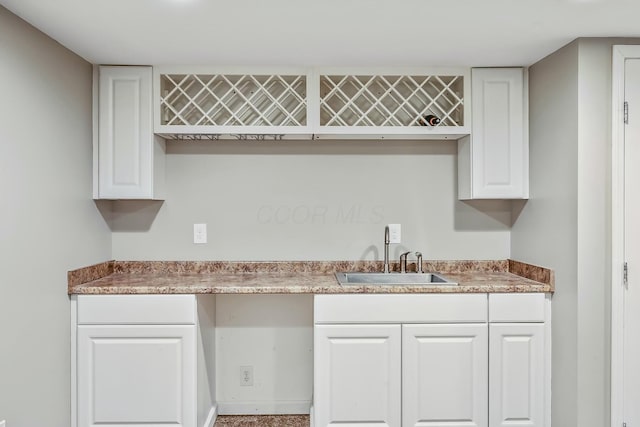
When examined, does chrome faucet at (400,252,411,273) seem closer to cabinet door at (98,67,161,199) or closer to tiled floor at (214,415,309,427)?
tiled floor at (214,415,309,427)

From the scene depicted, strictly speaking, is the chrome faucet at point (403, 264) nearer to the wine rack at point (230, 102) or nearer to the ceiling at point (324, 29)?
the wine rack at point (230, 102)

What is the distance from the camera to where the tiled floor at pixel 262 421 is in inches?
101

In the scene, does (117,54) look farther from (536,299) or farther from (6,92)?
(536,299)

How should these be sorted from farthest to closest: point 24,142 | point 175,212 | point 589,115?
point 175,212 → point 589,115 → point 24,142

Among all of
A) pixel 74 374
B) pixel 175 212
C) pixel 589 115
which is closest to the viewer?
pixel 589 115

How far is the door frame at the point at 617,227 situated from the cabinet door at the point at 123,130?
7.97 feet

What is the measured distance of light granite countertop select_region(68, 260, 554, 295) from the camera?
2.19m

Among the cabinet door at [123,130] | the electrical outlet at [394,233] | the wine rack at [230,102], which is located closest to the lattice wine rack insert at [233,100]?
the wine rack at [230,102]

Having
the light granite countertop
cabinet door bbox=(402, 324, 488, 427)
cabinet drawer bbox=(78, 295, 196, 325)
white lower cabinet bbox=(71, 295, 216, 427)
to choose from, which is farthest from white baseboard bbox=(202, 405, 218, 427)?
cabinet door bbox=(402, 324, 488, 427)

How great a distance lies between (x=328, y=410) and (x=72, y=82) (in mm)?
2192

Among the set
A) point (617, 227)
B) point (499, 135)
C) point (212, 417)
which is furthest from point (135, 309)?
point (617, 227)

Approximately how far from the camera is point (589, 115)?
2025mm

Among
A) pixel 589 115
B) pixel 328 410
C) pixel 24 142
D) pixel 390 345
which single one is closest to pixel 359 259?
pixel 390 345

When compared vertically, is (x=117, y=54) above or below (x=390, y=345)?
above
